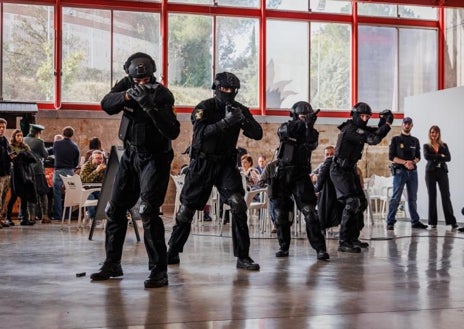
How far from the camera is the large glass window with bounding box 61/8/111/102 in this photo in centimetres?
1691

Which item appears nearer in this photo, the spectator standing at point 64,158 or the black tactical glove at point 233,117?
the black tactical glove at point 233,117

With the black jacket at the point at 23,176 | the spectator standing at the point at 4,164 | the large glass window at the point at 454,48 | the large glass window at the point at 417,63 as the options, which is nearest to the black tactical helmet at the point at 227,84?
the spectator standing at the point at 4,164

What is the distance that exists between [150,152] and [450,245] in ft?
16.5

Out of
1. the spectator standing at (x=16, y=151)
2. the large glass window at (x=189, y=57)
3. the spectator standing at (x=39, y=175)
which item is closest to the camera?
the spectator standing at (x=16, y=151)

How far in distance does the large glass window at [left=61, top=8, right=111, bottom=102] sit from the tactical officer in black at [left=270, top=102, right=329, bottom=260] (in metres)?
9.88

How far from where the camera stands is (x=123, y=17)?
17297mm

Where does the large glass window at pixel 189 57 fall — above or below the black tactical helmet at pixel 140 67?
above

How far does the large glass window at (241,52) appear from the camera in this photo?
17.9m

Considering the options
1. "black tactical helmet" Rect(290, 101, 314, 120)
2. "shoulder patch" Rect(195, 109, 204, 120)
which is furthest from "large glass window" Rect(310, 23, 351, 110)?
"shoulder patch" Rect(195, 109, 204, 120)

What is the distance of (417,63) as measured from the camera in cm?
1894

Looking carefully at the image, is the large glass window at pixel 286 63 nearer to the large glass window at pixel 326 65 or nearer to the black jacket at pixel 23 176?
the large glass window at pixel 326 65

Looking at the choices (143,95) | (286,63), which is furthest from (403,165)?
(143,95)

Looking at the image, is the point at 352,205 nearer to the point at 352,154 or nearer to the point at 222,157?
the point at 352,154

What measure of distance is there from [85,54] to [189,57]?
2355mm
